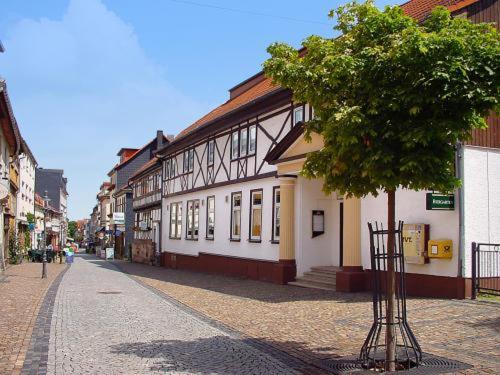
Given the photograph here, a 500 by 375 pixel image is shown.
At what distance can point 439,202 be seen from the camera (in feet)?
41.2

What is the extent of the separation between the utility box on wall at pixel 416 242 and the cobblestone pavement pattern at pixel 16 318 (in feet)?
26.1

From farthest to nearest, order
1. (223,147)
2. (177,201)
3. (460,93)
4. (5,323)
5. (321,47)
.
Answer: (177,201), (223,147), (5,323), (321,47), (460,93)

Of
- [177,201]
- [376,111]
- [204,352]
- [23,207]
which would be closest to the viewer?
[376,111]

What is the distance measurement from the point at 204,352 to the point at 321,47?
4.23 metres

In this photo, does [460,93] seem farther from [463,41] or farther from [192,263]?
[192,263]

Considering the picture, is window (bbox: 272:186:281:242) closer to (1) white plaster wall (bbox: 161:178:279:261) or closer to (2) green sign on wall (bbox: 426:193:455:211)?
(1) white plaster wall (bbox: 161:178:279:261)

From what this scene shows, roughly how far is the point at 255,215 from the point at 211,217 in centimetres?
509

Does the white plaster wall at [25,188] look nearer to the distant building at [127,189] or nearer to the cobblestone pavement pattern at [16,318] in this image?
the distant building at [127,189]

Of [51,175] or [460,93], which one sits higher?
[51,175]

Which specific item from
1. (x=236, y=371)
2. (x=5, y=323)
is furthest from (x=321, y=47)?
(x=5, y=323)

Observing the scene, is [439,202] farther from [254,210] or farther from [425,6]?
[254,210]

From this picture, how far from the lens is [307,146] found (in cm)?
1673

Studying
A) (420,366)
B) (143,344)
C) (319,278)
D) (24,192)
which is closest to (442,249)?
(319,278)

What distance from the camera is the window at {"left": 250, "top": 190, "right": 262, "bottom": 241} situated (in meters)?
21.0
